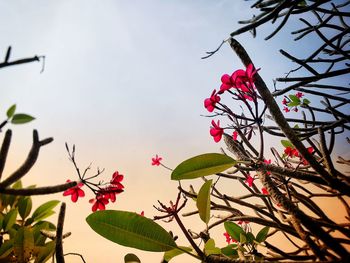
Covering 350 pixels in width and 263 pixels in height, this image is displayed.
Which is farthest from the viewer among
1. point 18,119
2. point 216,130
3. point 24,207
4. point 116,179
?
point 116,179

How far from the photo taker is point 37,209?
1.54 m

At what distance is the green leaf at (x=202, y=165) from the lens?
0.79 meters

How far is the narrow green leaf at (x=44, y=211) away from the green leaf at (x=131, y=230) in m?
1.13

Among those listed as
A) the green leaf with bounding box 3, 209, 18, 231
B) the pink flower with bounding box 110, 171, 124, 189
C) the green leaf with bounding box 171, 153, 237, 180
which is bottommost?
the green leaf with bounding box 3, 209, 18, 231

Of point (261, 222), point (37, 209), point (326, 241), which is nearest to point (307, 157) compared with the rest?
point (326, 241)

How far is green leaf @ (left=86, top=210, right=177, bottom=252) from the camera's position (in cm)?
59

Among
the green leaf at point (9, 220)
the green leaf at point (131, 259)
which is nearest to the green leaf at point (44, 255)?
the green leaf at point (9, 220)

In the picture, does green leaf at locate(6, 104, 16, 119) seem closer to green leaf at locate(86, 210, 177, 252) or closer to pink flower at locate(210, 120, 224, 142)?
green leaf at locate(86, 210, 177, 252)

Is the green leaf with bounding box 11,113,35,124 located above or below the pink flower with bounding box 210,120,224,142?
below

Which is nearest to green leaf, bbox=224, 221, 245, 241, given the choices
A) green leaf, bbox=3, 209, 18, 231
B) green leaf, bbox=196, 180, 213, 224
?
green leaf, bbox=196, 180, 213, 224

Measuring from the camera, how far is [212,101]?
120cm

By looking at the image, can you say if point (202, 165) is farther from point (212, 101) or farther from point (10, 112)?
point (10, 112)

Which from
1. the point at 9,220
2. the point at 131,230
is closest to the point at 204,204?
the point at 131,230

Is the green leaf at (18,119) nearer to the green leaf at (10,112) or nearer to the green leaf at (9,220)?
the green leaf at (10,112)
